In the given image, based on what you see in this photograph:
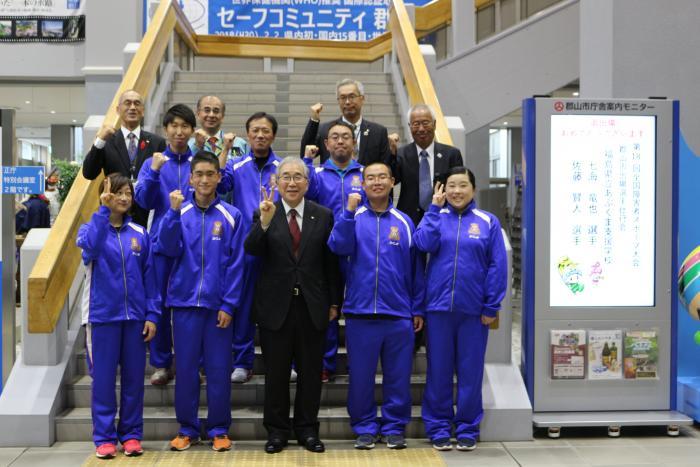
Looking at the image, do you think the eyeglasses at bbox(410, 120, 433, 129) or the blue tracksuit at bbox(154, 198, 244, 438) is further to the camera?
the eyeglasses at bbox(410, 120, 433, 129)

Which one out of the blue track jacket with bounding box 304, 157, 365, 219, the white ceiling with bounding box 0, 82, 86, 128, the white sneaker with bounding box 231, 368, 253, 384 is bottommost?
the white sneaker with bounding box 231, 368, 253, 384

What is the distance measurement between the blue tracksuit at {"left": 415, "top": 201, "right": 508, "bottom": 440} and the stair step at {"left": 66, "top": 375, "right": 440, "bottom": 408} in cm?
45

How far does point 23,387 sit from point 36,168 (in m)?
1.42

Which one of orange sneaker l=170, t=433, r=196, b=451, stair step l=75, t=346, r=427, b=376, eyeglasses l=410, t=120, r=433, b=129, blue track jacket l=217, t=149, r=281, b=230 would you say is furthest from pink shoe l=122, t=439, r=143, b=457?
eyeglasses l=410, t=120, r=433, b=129

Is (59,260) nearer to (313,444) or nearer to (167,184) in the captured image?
(167,184)

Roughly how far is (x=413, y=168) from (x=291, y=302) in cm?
133

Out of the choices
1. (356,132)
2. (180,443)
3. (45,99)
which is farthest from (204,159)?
(45,99)

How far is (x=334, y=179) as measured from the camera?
16.9 feet

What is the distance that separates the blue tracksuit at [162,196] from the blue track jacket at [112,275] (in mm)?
170

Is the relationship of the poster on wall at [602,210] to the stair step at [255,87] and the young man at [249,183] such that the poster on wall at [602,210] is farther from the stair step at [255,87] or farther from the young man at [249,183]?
the stair step at [255,87]

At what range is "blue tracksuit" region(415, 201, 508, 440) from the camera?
4797 millimetres

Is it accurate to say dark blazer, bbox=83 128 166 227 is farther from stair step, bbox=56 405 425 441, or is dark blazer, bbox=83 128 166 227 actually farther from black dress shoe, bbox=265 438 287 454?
black dress shoe, bbox=265 438 287 454

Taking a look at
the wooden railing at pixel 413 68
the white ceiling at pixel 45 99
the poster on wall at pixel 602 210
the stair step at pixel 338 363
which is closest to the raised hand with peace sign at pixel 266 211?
the stair step at pixel 338 363

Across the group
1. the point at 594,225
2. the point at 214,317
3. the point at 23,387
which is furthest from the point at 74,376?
the point at 594,225
